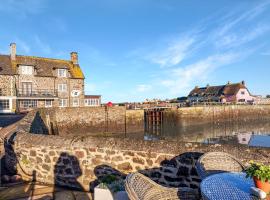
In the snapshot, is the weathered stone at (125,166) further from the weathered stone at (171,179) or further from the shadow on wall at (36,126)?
the shadow on wall at (36,126)

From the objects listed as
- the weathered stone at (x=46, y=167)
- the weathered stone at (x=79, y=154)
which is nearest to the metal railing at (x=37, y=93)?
the weathered stone at (x=46, y=167)

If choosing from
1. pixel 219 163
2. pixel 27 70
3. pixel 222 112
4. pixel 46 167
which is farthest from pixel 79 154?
pixel 222 112

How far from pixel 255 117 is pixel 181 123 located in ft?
70.6

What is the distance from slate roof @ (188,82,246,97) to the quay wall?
65.1 m

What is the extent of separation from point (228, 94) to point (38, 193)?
6697 centimetres

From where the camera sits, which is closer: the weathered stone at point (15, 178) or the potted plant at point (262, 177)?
the potted plant at point (262, 177)

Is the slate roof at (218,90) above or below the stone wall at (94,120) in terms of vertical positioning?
above

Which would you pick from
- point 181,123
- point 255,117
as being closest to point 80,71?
point 181,123

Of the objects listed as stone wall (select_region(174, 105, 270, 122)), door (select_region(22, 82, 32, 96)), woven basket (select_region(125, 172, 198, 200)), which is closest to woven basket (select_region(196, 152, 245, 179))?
woven basket (select_region(125, 172, 198, 200))

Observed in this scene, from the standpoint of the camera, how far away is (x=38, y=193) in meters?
5.34

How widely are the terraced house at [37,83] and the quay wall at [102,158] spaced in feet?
104

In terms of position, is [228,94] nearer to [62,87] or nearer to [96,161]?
[62,87]

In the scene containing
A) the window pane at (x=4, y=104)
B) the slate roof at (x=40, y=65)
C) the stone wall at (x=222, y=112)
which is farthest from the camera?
the stone wall at (x=222, y=112)

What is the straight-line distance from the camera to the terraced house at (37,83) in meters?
35.8
